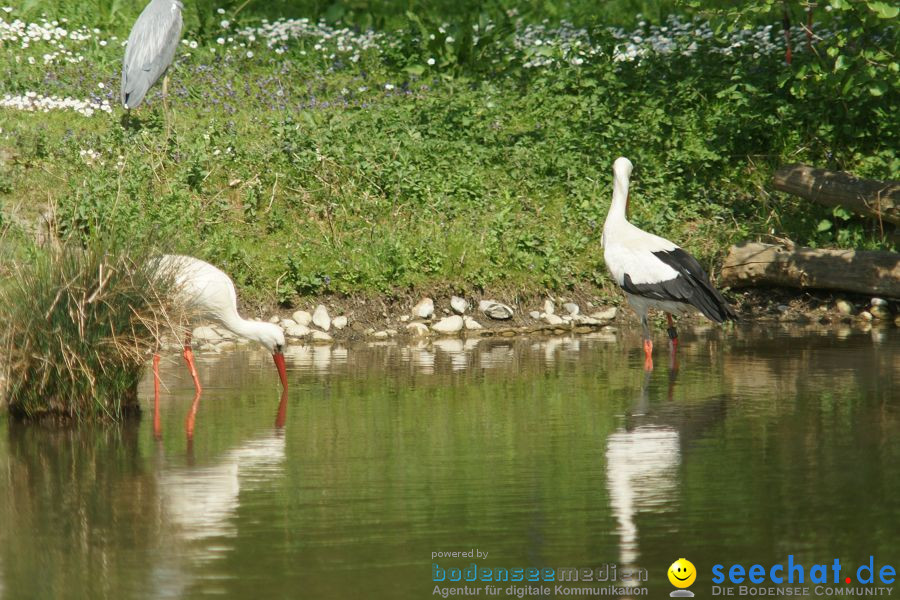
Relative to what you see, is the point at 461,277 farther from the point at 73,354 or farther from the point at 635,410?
the point at 73,354

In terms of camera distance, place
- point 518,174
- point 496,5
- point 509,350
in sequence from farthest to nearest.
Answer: point 496,5
point 518,174
point 509,350

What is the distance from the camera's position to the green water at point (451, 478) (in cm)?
568

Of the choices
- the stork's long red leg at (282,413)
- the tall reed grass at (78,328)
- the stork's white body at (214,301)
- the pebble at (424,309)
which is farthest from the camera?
the pebble at (424,309)

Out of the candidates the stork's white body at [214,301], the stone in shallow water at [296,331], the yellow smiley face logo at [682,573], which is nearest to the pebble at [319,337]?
the stone in shallow water at [296,331]

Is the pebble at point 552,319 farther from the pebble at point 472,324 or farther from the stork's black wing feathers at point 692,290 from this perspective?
the stork's black wing feathers at point 692,290

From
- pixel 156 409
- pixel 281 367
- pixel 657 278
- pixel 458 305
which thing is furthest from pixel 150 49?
pixel 156 409

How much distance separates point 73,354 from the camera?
8.38 metres

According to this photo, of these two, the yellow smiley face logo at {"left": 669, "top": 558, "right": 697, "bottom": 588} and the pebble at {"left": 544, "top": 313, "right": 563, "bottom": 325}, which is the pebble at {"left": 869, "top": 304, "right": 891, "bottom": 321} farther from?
the yellow smiley face logo at {"left": 669, "top": 558, "right": 697, "bottom": 588}

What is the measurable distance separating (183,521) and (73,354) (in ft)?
7.86

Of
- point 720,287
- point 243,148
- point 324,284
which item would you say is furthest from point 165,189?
point 720,287

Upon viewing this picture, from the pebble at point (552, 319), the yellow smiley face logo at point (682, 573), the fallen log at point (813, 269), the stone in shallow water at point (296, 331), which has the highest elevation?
the fallen log at point (813, 269)

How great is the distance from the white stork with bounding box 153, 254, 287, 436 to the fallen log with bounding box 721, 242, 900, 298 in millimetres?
5150

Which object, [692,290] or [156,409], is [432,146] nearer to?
[692,290]

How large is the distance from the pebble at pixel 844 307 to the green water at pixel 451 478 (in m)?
2.07
